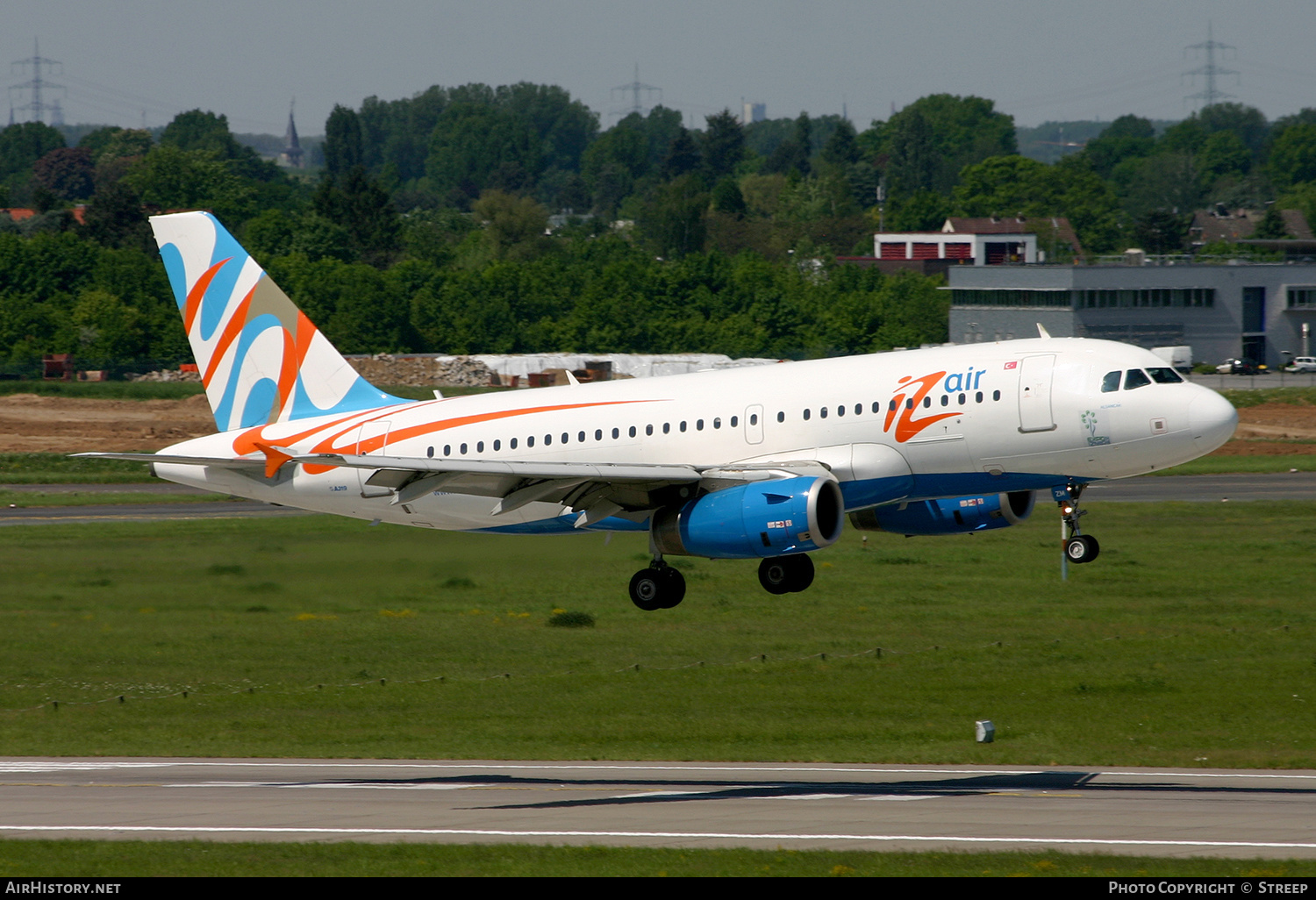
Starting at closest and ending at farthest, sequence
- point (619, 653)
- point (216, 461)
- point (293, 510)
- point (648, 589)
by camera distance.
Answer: point (648, 589) < point (216, 461) < point (619, 653) < point (293, 510)

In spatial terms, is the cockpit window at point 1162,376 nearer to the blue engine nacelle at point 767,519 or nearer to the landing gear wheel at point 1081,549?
the landing gear wheel at point 1081,549

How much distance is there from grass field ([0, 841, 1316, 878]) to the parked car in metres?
132

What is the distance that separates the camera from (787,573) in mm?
44938

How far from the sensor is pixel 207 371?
51250 mm

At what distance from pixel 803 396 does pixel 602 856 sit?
13.0m

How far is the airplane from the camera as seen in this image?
135 feet

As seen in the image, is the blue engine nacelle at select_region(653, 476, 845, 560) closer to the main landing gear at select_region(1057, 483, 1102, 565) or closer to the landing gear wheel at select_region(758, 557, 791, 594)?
the landing gear wheel at select_region(758, 557, 791, 594)

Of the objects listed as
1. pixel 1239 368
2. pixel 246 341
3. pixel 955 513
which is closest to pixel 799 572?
pixel 955 513

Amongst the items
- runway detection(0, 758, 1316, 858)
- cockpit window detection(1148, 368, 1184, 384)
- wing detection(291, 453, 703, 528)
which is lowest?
runway detection(0, 758, 1316, 858)

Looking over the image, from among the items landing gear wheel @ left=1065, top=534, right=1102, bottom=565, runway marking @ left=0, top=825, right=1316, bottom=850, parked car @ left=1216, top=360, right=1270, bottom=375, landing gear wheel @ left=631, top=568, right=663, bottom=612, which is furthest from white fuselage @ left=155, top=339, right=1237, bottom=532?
parked car @ left=1216, top=360, right=1270, bottom=375

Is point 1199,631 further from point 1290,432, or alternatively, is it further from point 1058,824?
point 1290,432

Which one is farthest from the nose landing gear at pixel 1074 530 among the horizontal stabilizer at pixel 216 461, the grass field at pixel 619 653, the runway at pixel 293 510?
the runway at pixel 293 510

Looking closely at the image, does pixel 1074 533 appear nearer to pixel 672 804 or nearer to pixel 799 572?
pixel 799 572

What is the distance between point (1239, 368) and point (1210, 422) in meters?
127
